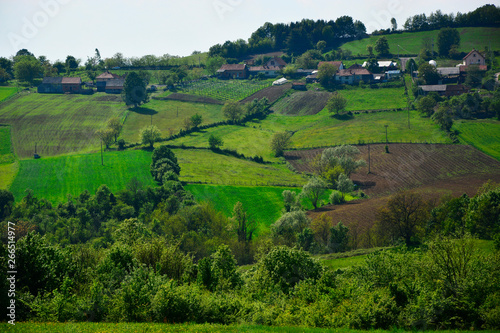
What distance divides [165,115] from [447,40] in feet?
315

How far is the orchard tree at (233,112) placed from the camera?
11512 cm

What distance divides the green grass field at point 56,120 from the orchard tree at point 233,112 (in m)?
26.5

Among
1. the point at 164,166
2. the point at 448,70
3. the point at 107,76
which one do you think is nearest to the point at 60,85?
the point at 107,76

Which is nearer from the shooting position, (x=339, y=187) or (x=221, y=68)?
(x=339, y=187)

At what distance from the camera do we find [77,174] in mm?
81812

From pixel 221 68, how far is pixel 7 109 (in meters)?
72.4

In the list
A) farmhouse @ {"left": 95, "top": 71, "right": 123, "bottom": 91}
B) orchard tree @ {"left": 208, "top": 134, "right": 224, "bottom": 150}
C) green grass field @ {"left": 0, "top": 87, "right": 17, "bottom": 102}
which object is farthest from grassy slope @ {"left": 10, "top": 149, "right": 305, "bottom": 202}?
farmhouse @ {"left": 95, "top": 71, "right": 123, "bottom": 91}

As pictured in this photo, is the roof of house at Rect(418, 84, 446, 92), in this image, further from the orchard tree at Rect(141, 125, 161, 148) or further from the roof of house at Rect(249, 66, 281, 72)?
the orchard tree at Rect(141, 125, 161, 148)

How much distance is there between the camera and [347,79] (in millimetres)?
138000

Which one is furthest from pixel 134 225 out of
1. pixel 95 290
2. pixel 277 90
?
pixel 277 90

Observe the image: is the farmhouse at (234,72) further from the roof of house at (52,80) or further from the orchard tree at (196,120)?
the orchard tree at (196,120)

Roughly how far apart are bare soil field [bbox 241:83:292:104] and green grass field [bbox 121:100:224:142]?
11.3m

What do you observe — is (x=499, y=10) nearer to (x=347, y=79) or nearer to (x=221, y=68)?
(x=347, y=79)

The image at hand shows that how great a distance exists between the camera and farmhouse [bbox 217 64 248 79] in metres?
159
